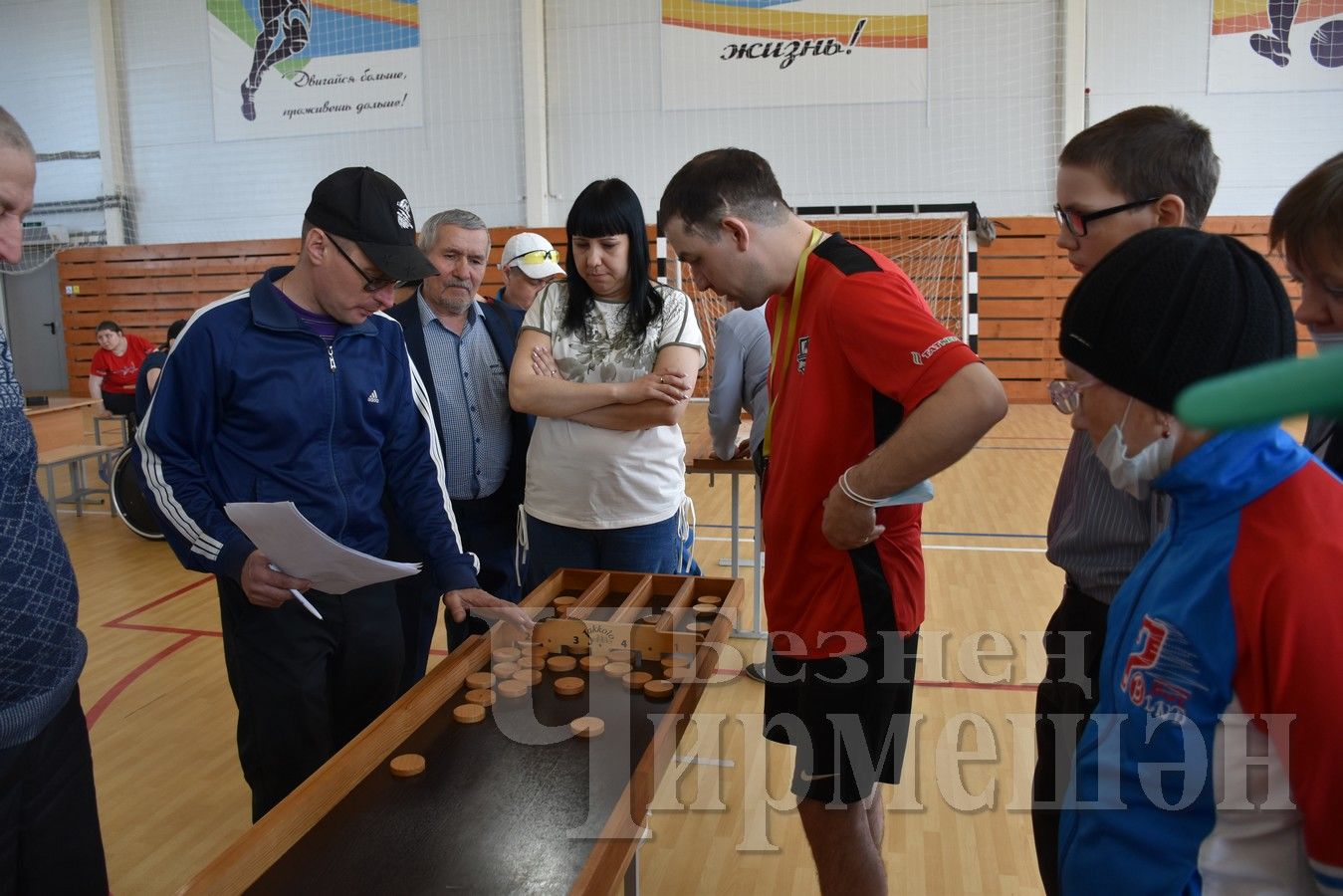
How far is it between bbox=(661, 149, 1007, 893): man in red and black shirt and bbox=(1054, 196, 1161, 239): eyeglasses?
26 centimetres

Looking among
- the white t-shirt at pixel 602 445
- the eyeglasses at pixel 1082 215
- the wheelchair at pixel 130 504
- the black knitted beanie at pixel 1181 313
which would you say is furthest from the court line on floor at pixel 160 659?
the black knitted beanie at pixel 1181 313

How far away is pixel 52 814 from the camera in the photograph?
4.62 feet

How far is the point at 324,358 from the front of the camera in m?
1.86

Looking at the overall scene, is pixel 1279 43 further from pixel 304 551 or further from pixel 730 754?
pixel 304 551

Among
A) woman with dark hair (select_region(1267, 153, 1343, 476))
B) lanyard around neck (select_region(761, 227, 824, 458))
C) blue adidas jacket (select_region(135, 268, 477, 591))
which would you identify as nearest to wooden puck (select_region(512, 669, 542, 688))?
blue adidas jacket (select_region(135, 268, 477, 591))

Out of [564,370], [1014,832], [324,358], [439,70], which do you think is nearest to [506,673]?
[324,358]

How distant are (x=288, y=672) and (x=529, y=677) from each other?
1.82 ft

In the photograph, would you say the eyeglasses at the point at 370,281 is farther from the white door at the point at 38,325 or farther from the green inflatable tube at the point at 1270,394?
the white door at the point at 38,325

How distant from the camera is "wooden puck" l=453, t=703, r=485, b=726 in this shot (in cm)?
146

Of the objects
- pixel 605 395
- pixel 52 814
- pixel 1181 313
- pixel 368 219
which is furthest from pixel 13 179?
pixel 1181 313

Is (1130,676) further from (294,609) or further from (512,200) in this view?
(512,200)

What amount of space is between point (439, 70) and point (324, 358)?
10050mm

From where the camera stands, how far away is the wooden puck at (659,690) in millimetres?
1551

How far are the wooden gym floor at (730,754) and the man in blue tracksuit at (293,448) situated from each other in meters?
0.78
